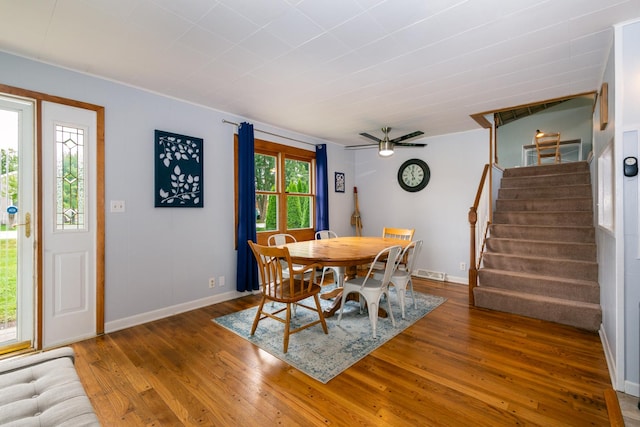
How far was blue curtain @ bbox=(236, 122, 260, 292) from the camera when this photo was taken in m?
3.88

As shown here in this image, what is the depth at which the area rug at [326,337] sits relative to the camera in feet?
7.51

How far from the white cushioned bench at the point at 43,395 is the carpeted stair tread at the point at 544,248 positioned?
14.6ft

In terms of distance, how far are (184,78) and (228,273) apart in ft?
7.70

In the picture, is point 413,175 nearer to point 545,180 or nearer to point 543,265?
point 545,180

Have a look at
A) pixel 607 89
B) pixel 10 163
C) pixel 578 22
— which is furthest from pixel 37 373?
pixel 607 89

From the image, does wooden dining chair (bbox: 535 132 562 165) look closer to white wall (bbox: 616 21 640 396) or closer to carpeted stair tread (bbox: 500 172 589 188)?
carpeted stair tread (bbox: 500 172 589 188)

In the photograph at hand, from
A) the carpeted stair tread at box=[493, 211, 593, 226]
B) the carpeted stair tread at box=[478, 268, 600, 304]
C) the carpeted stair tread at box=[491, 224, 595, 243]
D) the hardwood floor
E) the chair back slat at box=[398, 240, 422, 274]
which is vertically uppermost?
the carpeted stair tread at box=[493, 211, 593, 226]

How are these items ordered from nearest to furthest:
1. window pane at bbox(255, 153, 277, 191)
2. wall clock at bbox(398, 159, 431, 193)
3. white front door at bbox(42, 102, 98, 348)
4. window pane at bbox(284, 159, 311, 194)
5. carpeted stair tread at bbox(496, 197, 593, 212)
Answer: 1. white front door at bbox(42, 102, 98, 348)
2. carpeted stair tread at bbox(496, 197, 593, 212)
3. window pane at bbox(255, 153, 277, 191)
4. window pane at bbox(284, 159, 311, 194)
5. wall clock at bbox(398, 159, 431, 193)

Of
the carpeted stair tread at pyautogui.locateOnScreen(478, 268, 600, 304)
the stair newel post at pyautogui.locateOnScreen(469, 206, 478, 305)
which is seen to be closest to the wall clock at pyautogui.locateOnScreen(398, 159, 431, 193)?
the stair newel post at pyautogui.locateOnScreen(469, 206, 478, 305)

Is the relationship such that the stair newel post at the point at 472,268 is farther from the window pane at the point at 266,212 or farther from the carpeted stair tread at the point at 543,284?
the window pane at the point at 266,212

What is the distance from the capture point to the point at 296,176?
16.5 ft

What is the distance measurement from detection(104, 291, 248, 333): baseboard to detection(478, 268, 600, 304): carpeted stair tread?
323cm

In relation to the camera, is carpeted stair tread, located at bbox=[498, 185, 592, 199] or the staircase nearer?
the staircase

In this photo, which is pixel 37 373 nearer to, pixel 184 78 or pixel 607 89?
pixel 184 78
